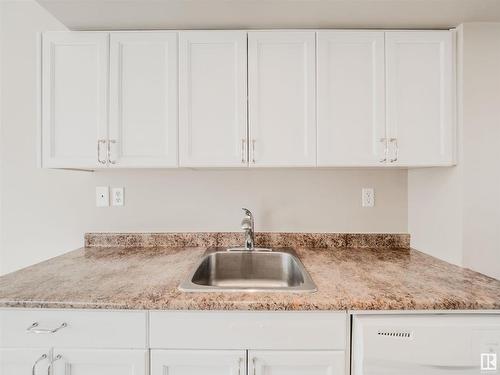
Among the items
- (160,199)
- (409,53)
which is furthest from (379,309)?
(160,199)

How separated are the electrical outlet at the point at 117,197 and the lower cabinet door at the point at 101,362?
36.3 inches

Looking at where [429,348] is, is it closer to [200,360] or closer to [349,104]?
[200,360]

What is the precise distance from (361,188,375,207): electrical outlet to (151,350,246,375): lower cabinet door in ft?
3.87

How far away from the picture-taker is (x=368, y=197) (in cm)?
179

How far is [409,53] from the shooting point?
143cm

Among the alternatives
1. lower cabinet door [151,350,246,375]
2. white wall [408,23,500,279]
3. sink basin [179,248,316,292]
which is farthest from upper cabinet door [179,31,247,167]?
white wall [408,23,500,279]

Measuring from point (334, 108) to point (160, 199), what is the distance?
1165 mm

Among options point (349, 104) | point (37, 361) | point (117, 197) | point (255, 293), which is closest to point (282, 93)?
point (349, 104)

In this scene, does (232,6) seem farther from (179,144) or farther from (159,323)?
(159,323)

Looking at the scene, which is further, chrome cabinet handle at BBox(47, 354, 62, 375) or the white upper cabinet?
the white upper cabinet

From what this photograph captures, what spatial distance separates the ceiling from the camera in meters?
1.29

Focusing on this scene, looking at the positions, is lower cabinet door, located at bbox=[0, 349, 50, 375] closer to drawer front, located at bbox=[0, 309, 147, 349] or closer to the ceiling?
drawer front, located at bbox=[0, 309, 147, 349]

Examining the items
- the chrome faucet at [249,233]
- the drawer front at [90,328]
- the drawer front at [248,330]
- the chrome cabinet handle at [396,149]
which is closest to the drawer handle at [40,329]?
the drawer front at [90,328]

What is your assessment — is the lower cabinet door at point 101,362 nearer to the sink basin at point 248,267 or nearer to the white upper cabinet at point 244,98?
the sink basin at point 248,267
